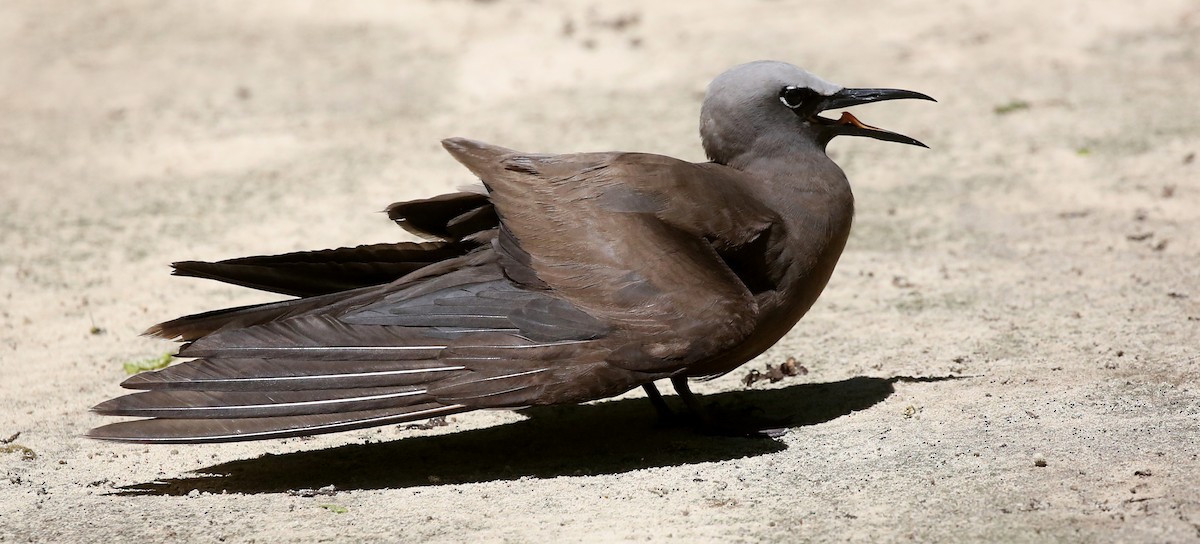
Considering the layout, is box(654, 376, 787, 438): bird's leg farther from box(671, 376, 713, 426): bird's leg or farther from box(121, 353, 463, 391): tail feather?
box(121, 353, 463, 391): tail feather

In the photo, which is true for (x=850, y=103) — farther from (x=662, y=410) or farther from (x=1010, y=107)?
(x=1010, y=107)

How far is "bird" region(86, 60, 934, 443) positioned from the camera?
4297mm

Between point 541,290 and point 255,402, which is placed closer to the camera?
point 255,402

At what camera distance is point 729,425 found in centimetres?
489

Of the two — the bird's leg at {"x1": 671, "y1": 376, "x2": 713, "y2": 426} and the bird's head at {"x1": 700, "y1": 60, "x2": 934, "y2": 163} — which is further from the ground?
the bird's head at {"x1": 700, "y1": 60, "x2": 934, "y2": 163}

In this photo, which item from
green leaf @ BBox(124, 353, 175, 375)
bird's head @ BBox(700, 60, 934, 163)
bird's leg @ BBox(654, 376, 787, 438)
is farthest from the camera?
green leaf @ BBox(124, 353, 175, 375)

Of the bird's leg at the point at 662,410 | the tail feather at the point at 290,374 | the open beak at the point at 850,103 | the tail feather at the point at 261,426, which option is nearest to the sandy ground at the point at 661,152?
the bird's leg at the point at 662,410

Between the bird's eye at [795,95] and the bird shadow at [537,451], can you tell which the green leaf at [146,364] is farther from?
the bird's eye at [795,95]

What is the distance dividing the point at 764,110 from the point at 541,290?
3.62ft

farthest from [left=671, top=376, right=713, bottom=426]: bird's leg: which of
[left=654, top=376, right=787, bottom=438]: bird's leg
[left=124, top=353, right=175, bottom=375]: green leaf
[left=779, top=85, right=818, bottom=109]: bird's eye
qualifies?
[left=124, top=353, right=175, bottom=375]: green leaf

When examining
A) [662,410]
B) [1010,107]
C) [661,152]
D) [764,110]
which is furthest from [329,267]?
[1010,107]

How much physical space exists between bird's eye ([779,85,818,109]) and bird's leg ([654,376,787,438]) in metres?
1.09

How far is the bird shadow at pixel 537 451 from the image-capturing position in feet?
15.0

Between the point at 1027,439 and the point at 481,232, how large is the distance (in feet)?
6.48
